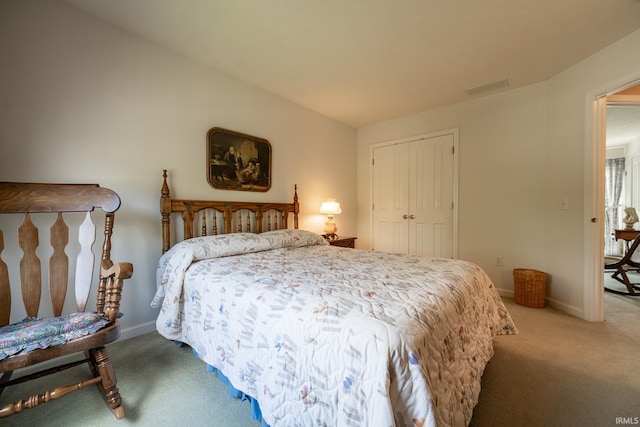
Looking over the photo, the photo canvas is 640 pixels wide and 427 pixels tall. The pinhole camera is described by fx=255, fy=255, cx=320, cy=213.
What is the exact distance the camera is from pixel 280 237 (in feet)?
8.09

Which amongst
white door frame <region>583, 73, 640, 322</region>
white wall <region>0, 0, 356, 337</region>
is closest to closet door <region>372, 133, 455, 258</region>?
white door frame <region>583, 73, 640, 322</region>

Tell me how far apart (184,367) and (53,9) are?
256 centimetres

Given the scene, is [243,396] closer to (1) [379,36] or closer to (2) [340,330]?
(2) [340,330]

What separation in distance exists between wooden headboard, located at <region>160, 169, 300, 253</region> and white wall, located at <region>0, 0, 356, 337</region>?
129 mm

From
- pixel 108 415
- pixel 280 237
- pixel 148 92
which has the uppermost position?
pixel 148 92

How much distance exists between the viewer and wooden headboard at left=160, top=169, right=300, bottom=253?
84.3 inches

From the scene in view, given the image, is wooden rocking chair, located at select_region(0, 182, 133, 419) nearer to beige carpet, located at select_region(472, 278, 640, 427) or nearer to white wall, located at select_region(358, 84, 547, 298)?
beige carpet, located at select_region(472, 278, 640, 427)

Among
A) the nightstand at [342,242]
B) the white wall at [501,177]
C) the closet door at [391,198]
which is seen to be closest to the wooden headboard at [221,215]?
the nightstand at [342,242]

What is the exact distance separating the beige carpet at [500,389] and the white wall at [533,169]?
94cm

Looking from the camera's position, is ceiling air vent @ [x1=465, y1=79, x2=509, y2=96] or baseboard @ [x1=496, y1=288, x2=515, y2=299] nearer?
ceiling air vent @ [x1=465, y1=79, x2=509, y2=96]

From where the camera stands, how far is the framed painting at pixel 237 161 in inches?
99.7

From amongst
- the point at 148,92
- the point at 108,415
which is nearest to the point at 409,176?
the point at 148,92

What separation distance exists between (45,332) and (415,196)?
3.79 meters

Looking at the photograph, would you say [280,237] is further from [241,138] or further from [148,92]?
[148,92]
